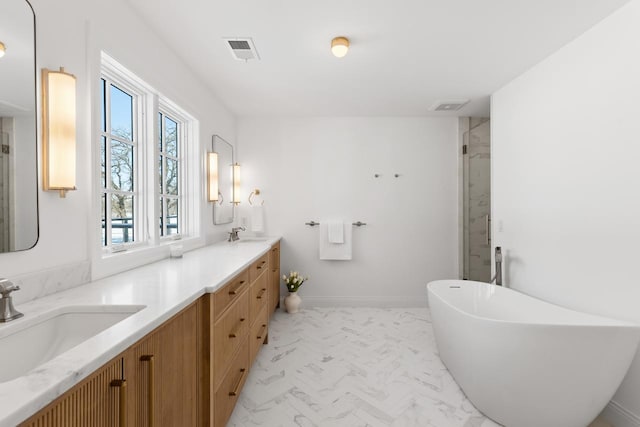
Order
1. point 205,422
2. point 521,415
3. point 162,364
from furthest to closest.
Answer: point 521,415
point 205,422
point 162,364

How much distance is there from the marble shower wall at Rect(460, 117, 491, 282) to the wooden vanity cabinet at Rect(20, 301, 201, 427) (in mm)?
3454

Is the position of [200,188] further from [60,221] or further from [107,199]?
[60,221]

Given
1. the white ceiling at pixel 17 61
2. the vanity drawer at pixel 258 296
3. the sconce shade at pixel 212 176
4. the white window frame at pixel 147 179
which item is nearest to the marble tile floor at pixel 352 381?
the vanity drawer at pixel 258 296

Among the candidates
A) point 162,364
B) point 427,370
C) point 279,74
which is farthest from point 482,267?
point 162,364

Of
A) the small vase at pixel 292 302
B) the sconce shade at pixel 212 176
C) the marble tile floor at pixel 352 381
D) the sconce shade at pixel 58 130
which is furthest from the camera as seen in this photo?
the small vase at pixel 292 302

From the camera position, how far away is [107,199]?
1.80 m

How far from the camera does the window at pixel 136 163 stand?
1776mm

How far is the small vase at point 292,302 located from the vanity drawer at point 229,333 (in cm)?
160

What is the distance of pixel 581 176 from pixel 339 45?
180 cm

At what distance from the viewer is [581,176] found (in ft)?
6.77

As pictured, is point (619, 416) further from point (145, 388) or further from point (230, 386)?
point (145, 388)

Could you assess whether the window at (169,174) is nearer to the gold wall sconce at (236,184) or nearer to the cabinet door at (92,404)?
the gold wall sconce at (236,184)

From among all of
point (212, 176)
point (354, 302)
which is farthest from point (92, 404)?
point (354, 302)

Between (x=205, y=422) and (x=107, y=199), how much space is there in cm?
129
